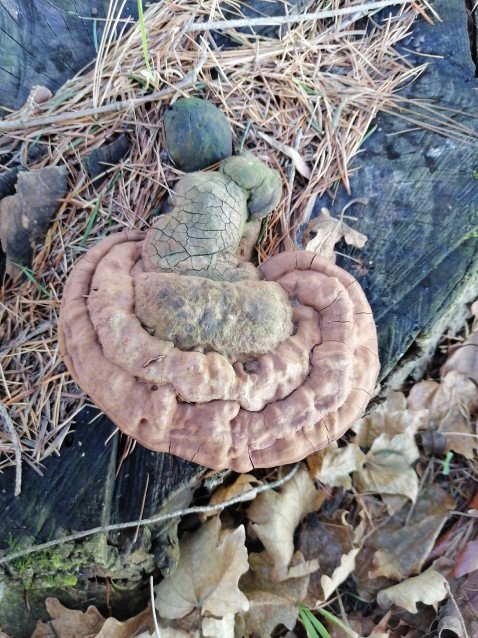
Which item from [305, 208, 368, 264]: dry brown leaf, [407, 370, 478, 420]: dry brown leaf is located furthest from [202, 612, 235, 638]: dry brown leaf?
[305, 208, 368, 264]: dry brown leaf

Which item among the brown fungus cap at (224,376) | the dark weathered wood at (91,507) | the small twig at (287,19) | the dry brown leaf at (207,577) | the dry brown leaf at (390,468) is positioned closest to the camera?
the brown fungus cap at (224,376)

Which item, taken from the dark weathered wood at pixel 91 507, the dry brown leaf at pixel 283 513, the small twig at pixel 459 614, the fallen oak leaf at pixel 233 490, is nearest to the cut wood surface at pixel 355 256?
the dark weathered wood at pixel 91 507

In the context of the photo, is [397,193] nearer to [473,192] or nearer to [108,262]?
[473,192]

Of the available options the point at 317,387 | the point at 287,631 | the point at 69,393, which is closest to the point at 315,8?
the point at 317,387

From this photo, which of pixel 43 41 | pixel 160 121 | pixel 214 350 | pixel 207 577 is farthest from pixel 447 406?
pixel 43 41

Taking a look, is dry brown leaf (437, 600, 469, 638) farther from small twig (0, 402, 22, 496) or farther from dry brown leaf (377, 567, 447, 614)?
small twig (0, 402, 22, 496)

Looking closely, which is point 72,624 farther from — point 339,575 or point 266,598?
point 339,575

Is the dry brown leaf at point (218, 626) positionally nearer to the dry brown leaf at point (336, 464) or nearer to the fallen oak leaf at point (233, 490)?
the fallen oak leaf at point (233, 490)
